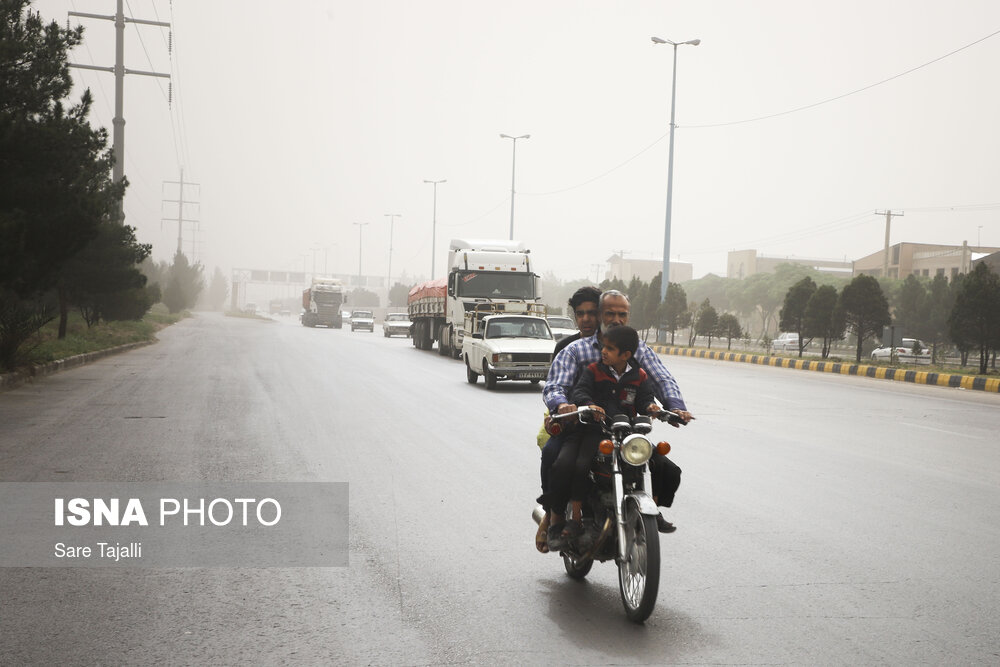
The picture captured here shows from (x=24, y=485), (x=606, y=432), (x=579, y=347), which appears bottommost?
(x=24, y=485)

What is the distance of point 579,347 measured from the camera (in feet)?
16.5

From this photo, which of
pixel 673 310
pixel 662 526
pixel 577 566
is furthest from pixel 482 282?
pixel 662 526

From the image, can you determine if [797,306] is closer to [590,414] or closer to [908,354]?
[908,354]

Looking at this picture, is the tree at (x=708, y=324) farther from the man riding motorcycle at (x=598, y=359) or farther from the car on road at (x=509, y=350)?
the man riding motorcycle at (x=598, y=359)

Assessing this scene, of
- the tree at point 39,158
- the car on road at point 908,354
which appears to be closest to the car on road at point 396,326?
the car on road at point 908,354

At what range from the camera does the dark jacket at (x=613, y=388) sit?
A: 16.0 feet

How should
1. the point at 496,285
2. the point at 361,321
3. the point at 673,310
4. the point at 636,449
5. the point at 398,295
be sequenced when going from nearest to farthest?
the point at 636,449, the point at 496,285, the point at 673,310, the point at 361,321, the point at 398,295

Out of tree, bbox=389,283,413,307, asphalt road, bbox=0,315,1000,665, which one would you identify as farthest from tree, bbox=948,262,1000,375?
tree, bbox=389,283,413,307

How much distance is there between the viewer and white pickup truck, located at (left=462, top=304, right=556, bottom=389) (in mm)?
18469

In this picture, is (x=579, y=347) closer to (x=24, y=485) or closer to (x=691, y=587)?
(x=691, y=587)

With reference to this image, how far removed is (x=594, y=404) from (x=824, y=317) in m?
31.6

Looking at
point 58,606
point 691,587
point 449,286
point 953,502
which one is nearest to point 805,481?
point 953,502

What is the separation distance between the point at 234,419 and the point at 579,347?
8.07 meters

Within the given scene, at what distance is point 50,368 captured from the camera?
61.4ft
